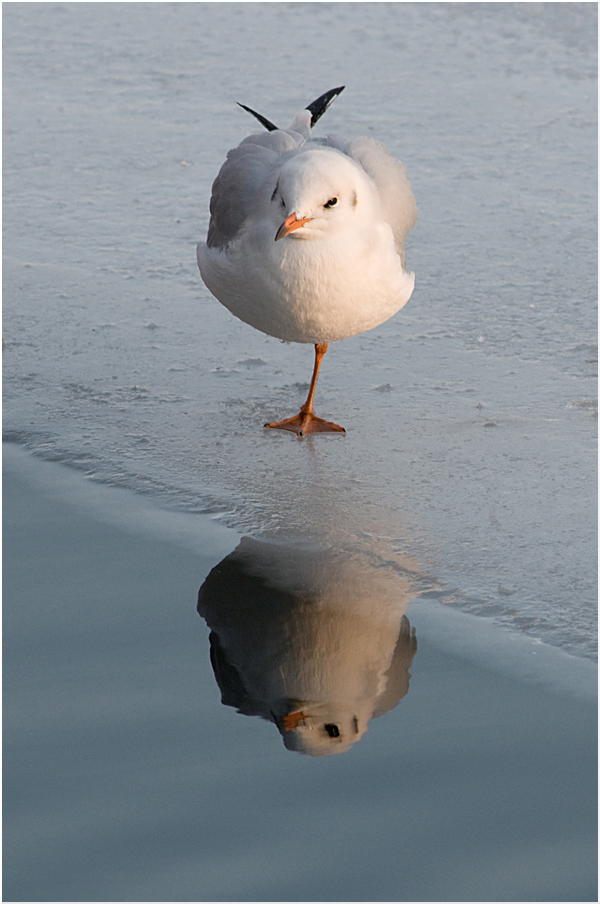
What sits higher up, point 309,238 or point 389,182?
point 389,182

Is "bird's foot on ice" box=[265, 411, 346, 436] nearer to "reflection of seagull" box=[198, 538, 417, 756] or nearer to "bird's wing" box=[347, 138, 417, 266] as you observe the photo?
"bird's wing" box=[347, 138, 417, 266]

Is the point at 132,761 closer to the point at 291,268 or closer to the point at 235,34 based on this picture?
the point at 291,268

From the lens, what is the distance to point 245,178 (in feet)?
13.3

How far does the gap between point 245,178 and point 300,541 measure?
1381 mm

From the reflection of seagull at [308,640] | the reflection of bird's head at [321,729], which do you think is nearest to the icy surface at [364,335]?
the reflection of seagull at [308,640]

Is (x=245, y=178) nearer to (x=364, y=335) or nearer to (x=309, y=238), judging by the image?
(x=309, y=238)

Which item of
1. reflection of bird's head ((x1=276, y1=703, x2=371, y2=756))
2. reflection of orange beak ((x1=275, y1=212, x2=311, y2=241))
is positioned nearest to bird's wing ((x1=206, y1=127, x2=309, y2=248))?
reflection of orange beak ((x1=275, y1=212, x2=311, y2=241))

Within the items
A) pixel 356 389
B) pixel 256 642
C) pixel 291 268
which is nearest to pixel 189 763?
pixel 256 642

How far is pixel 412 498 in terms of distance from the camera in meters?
3.81

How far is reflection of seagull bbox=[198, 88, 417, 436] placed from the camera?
374 centimetres

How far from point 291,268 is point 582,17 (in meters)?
7.74

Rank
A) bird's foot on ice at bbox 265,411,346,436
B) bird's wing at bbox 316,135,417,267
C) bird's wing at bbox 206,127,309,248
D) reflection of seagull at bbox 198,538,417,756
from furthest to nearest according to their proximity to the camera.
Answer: bird's foot on ice at bbox 265,411,346,436 → bird's wing at bbox 316,135,417,267 → bird's wing at bbox 206,127,309,248 → reflection of seagull at bbox 198,538,417,756

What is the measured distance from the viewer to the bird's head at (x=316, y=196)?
12.0 feet

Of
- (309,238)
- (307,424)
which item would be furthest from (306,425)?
(309,238)
